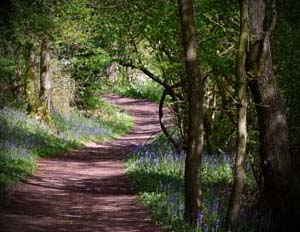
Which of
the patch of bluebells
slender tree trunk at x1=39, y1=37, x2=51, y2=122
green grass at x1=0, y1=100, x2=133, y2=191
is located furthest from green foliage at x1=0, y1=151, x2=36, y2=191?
the patch of bluebells

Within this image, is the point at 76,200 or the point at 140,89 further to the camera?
the point at 140,89

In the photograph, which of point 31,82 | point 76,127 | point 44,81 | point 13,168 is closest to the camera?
point 13,168

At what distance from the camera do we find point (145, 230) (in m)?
8.80

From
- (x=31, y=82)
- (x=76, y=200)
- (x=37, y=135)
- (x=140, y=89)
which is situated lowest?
(x=76, y=200)

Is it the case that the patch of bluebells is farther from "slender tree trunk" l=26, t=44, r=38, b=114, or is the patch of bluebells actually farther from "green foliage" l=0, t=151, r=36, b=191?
"green foliage" l=0, t=151, r=36, b=191

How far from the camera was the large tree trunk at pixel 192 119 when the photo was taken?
28.3 feet

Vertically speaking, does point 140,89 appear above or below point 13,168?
above

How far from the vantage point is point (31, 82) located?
66.2ft

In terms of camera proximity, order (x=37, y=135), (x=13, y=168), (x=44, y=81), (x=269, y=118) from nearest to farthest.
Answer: (x=269, y=118) < (x=13, y=168) < (x=37, y=135) < (x=44, y=81)

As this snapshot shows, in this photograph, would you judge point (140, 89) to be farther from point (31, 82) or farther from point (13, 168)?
point (13, 168)

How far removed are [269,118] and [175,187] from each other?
3.01 metres

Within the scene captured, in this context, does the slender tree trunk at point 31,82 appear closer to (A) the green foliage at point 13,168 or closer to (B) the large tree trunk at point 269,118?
(A) the green foliage at point 13,168

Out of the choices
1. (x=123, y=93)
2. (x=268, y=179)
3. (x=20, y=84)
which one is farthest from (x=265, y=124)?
(x=123, y=93)

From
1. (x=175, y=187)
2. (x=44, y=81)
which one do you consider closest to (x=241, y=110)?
(x=175, y=187)
